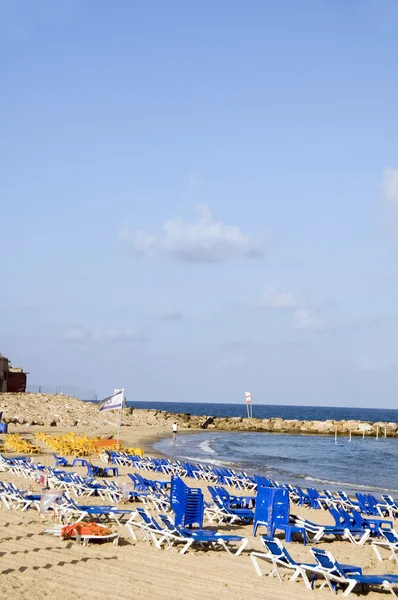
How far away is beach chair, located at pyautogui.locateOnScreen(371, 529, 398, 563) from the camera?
409 inches

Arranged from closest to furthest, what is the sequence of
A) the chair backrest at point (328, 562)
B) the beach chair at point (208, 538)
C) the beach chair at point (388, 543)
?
1. the chair backrest at point (328, 562)
2. the beach chair at point (208, 538)
3. the beach chair at point (388, 543)

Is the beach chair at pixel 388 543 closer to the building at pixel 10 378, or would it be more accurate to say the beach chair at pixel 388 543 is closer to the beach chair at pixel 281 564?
the beach chair at pixel 281 564

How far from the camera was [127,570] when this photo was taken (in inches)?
324

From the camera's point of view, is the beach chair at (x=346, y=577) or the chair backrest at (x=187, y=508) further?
the chair backrest at (x=187, y=508)

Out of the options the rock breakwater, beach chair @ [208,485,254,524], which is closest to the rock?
the rock breakwater

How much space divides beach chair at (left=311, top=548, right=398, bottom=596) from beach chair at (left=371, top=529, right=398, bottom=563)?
79.7 inches

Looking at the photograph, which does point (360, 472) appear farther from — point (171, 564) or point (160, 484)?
point (171, 564)

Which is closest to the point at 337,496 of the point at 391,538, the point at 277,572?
the point at 391,538

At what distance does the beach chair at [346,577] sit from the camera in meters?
7.91

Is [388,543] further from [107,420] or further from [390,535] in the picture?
[107,420]

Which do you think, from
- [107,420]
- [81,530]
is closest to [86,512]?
[81,530]

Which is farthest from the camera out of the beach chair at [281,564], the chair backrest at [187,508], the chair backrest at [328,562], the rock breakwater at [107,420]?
the rock breakwater at [107,420]

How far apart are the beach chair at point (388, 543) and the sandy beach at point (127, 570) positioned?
0.66 feet

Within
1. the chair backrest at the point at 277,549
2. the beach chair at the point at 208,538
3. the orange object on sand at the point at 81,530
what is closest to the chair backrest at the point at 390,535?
the beach chair at the point at 208,538
